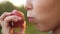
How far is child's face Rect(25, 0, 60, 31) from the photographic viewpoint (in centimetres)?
33

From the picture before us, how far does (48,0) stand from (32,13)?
49 millimetres

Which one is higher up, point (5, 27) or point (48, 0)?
point (48, 0)

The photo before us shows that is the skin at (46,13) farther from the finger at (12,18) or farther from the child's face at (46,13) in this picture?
the finger at (12,18)

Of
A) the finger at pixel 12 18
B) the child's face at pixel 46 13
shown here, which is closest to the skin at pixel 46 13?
the child's face at pixel 46 13

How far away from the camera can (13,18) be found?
1.80 ft

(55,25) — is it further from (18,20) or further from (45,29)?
(18,20)

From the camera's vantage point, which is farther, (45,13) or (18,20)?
(18,20)

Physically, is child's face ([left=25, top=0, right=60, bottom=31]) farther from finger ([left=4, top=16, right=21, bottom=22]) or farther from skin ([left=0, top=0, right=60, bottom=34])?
finger ([left=4, top=16, right=21, bottom=22])

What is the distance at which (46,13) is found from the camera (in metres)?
0.33

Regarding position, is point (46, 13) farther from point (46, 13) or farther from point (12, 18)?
point (12, 18)

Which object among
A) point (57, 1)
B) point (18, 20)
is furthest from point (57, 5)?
point (18, 20)

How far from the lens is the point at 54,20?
1.08 ft

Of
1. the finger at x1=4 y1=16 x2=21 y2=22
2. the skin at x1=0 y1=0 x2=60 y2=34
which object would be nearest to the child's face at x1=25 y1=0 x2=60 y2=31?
the skin at x1=0 y1=0 x2=60 y2=34

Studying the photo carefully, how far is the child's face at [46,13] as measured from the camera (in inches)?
12.9
